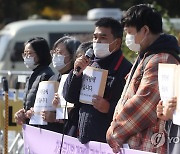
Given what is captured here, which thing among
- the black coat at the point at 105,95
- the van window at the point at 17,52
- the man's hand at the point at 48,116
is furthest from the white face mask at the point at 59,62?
the van window at the point at 17,52

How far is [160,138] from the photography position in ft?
17.5

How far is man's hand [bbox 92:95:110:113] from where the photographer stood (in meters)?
6.28

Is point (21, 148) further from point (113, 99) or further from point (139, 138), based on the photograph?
point (139, 138)

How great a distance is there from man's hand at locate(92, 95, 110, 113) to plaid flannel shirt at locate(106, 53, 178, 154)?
680 millimetres

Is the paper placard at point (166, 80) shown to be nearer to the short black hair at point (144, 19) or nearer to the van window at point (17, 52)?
the short black hair at point (144, 19)

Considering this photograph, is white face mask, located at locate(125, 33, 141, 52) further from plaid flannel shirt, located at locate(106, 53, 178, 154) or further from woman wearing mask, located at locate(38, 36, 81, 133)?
woman wearing mask, located at locate(38, 36, 81, 133)

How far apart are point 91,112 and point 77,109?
0.52 meters

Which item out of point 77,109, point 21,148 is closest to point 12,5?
point 21,148

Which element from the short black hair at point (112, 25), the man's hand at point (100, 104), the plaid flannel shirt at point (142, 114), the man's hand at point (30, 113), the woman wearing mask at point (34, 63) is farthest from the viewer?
the woman wearing mask at point (34, 63)

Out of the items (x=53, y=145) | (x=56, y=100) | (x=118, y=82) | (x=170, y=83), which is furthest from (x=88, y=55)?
(x=170, y=83)

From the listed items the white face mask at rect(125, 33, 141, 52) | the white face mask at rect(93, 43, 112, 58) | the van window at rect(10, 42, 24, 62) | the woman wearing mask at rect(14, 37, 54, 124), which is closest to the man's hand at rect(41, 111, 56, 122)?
the woman wearing mask at rect(14, 37, 54, 124)

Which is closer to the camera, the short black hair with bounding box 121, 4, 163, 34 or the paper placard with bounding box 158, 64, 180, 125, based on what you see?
the paper placard with bounding box 158, 64, 180, 125

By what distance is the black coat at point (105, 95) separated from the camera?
635 centimetres

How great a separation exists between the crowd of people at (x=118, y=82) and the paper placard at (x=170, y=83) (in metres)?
0.05
